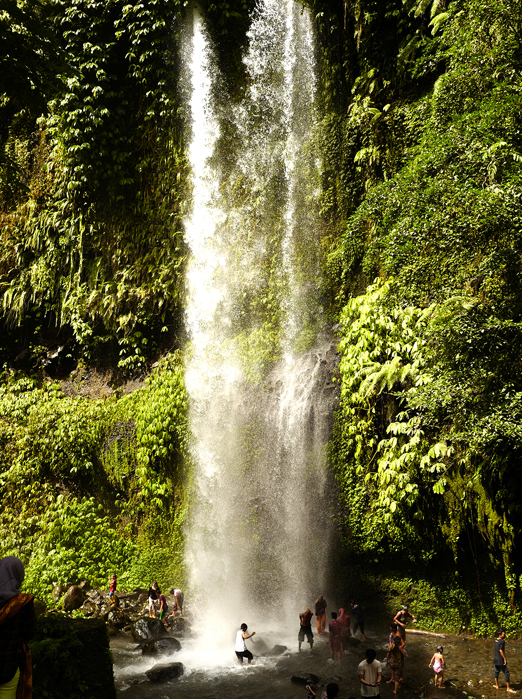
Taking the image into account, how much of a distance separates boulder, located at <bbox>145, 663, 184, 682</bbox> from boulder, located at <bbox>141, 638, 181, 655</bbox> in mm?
1060

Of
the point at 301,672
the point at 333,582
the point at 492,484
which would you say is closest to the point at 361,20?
the point at 492,484

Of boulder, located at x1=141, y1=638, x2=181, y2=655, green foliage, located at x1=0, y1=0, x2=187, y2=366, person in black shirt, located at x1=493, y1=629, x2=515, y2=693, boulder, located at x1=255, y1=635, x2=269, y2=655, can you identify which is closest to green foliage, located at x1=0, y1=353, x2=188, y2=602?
green foliage, located at x1=0, y1=0, x2=187, y2=366

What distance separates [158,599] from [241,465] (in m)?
3.62

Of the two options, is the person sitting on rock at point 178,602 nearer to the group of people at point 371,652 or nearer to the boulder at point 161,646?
the boulder at point 161,646

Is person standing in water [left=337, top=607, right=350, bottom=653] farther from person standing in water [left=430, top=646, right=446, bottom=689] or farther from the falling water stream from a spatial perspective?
person standing in water [left=430, top=646, right=446, bottom=689]

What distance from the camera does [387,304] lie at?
9609 millimetres

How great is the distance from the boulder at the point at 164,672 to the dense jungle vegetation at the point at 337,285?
4349 mm

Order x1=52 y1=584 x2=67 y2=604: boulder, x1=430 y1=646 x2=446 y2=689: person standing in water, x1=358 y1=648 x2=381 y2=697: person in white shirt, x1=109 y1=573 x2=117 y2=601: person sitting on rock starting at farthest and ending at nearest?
x1=52 y1=584 x2=67 y2=604: boulder < x1=109 y1=573 x2=117 y2=601: person sitting on rock < x1=430 y1=646 x2=446 y2=689: person standing in water < x1=358 y1=648 x2=381 y2=697: person in white shirt

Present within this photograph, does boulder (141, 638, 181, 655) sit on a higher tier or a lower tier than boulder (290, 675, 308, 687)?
lower

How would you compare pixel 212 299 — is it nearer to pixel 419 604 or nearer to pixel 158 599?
pixel 158 599

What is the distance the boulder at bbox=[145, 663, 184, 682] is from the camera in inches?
303

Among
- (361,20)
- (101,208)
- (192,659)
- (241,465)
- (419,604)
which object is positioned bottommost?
(192,659)

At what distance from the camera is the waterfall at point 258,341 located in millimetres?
11356

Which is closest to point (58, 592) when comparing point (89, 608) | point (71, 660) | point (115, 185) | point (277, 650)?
point (89, 608)
